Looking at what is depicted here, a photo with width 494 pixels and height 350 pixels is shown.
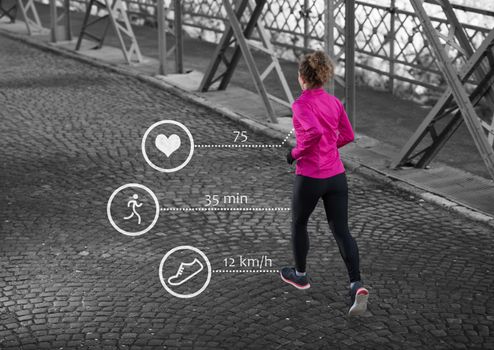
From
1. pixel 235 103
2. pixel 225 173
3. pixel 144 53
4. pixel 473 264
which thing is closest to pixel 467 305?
pixel 473 264

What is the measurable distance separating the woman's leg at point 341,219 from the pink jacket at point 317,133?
0.13 meters

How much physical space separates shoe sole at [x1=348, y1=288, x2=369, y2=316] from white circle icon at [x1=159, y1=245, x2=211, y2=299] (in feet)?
4.21

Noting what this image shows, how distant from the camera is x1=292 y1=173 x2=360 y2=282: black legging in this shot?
7508 mm

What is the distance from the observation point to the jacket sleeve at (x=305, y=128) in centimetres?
731

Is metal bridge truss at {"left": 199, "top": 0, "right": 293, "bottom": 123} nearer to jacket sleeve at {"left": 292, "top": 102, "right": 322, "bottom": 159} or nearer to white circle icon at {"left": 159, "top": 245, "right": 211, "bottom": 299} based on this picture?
white circle icon at {"left": 159, "top": 245, "right": 211, "bottom": 299}

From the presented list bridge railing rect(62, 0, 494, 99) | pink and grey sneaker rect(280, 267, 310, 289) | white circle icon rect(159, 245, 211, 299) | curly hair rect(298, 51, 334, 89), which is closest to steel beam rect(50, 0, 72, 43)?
bridge railing rect(62, 0, 494, 99)

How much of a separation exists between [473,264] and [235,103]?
21.9 feet

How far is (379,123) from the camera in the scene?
14016 millimetres

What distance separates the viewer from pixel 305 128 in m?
7.34

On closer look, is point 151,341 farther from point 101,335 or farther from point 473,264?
point 473,264

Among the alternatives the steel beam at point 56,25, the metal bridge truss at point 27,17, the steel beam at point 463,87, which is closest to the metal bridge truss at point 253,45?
the steel beam at point 463,87

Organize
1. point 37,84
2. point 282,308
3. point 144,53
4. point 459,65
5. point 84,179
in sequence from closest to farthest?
point 282,308 → point 84,179 → point 459,65 → point 37,84 → point 144,53

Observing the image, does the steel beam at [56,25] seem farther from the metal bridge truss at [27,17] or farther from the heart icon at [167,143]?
the heart icon at [167,143]

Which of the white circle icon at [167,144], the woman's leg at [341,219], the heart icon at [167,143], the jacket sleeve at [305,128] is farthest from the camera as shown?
the heart icon at [167,143]
